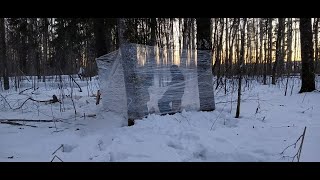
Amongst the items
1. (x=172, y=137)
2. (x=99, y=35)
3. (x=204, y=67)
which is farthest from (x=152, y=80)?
(x=99, y=35)

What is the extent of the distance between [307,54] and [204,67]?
4.60 metres

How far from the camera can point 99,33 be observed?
1105 centimetres

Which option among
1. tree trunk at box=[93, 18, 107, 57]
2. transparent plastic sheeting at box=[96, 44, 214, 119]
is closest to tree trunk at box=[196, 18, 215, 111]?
transparent plastic sheeting at box=[96, 44, 214, 119]

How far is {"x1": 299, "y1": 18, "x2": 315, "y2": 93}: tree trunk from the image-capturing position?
10.4 m

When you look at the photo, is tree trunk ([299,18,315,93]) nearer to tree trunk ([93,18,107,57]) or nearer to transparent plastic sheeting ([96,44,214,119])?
transparent plastic sheeting ([96,44,214,119])

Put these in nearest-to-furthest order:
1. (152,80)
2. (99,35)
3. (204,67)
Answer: (152,80), (204,67), (99,35)

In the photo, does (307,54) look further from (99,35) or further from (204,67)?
(99,35)

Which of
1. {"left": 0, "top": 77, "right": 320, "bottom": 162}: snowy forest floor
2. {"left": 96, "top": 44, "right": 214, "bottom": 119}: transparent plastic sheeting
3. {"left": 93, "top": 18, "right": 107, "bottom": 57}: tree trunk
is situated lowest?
{"left": 0, "top": 77, "right": 320, "bottom": 162}: snowy forest floor

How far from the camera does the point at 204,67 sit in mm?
7836

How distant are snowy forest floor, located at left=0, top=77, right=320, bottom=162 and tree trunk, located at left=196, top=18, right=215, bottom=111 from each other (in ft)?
1.29

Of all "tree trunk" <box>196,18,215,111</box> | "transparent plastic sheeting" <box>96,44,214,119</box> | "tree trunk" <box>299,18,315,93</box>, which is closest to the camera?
"transparent plastic sheeting" <box>96,44,214,119</box>
